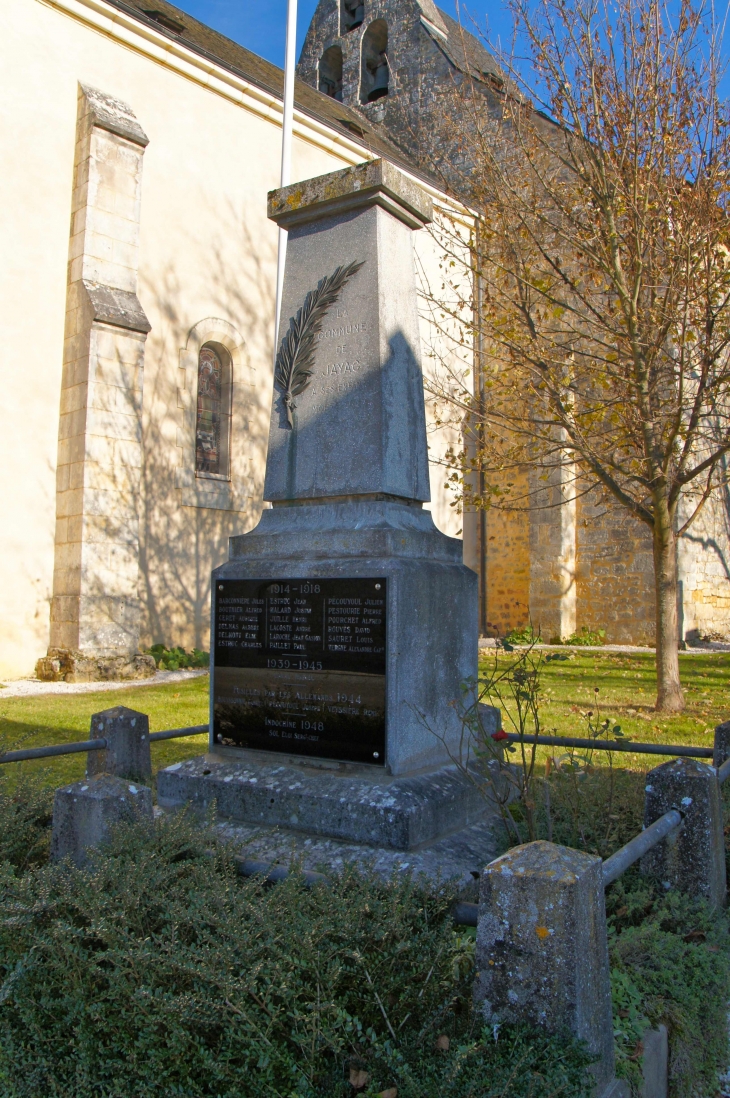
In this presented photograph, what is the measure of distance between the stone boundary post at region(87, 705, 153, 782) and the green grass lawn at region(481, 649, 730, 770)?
7.04 ft

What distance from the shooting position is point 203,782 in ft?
13.2

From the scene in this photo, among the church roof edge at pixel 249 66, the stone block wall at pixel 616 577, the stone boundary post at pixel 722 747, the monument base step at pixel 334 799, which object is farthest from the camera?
the stone block wall at pixel 616 577

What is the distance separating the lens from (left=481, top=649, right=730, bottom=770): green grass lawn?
7.11 metres

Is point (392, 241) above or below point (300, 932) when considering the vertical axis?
above

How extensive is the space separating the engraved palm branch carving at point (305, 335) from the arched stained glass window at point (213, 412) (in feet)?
30.1

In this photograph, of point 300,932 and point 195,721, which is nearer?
point 300,932

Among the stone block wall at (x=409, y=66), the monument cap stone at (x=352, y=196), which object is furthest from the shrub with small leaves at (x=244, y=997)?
the stone block wall at (x=409, y=66)

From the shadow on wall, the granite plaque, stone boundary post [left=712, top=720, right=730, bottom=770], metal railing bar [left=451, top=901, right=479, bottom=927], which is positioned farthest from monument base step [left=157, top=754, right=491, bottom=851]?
the shadow on wall

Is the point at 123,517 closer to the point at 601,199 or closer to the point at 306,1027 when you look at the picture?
the point at 601,199

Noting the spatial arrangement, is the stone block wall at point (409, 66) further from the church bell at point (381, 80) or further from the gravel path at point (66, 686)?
the gravel path at point (66, 686)

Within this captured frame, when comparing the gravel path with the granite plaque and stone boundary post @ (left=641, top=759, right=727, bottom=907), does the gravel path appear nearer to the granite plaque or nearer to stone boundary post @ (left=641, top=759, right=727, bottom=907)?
the granite plaque

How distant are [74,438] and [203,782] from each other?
8.10 m

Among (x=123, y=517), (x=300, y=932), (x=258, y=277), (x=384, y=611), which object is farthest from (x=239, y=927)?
(x=258, y=277)

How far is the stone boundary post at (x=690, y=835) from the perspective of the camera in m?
3.12
